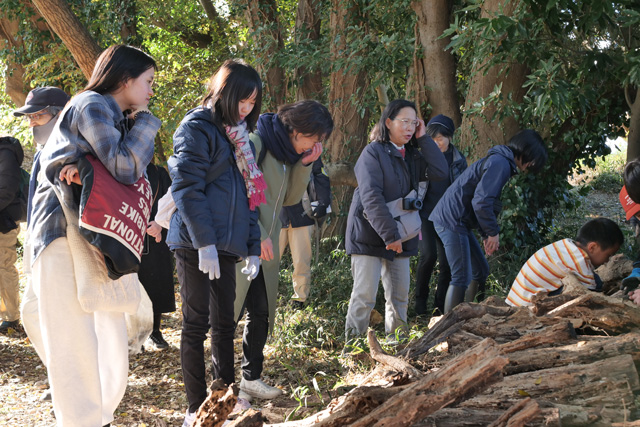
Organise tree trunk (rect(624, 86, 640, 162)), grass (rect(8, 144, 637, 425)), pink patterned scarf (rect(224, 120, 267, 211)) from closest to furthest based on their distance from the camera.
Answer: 1. pink patterned scarf (rect(224, 120, 267, 211))
2. grass (rect(8, 144, 637, 425))
3. tree trunk (rect(624, 86, 640, 162))

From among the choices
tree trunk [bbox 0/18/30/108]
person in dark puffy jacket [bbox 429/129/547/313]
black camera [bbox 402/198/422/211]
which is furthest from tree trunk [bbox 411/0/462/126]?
tree trunk [bbox 0/18/30/108]

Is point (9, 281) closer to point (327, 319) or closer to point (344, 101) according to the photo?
point (327, 319)

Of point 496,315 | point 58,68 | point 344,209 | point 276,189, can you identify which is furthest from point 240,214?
point 58,68

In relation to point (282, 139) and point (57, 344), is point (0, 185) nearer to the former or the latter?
point (282, 139)

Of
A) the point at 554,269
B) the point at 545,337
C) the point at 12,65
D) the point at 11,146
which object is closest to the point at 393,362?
the point at 545,337

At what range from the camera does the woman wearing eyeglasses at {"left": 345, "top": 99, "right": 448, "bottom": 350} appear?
16.3ft

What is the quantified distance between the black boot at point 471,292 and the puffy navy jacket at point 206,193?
2908 mm

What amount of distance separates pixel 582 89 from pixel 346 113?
3.59 m

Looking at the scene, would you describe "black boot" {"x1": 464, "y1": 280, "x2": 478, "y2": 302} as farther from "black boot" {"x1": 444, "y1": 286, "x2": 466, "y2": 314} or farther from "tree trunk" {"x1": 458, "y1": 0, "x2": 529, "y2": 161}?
"tree trunk" {"x1": 458, "y1": 0, "x2": 529, "y2": 161}

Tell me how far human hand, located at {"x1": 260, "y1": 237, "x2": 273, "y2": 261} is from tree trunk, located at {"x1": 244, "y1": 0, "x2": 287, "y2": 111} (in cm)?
564

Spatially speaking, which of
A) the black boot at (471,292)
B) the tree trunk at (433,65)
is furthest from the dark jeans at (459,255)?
the tree trunk at (433,65)

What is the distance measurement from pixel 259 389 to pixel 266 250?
0.92m

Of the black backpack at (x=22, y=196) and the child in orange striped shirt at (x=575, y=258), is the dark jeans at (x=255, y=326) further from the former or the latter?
the black backpack at (x=22, y=196)

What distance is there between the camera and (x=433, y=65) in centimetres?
824
